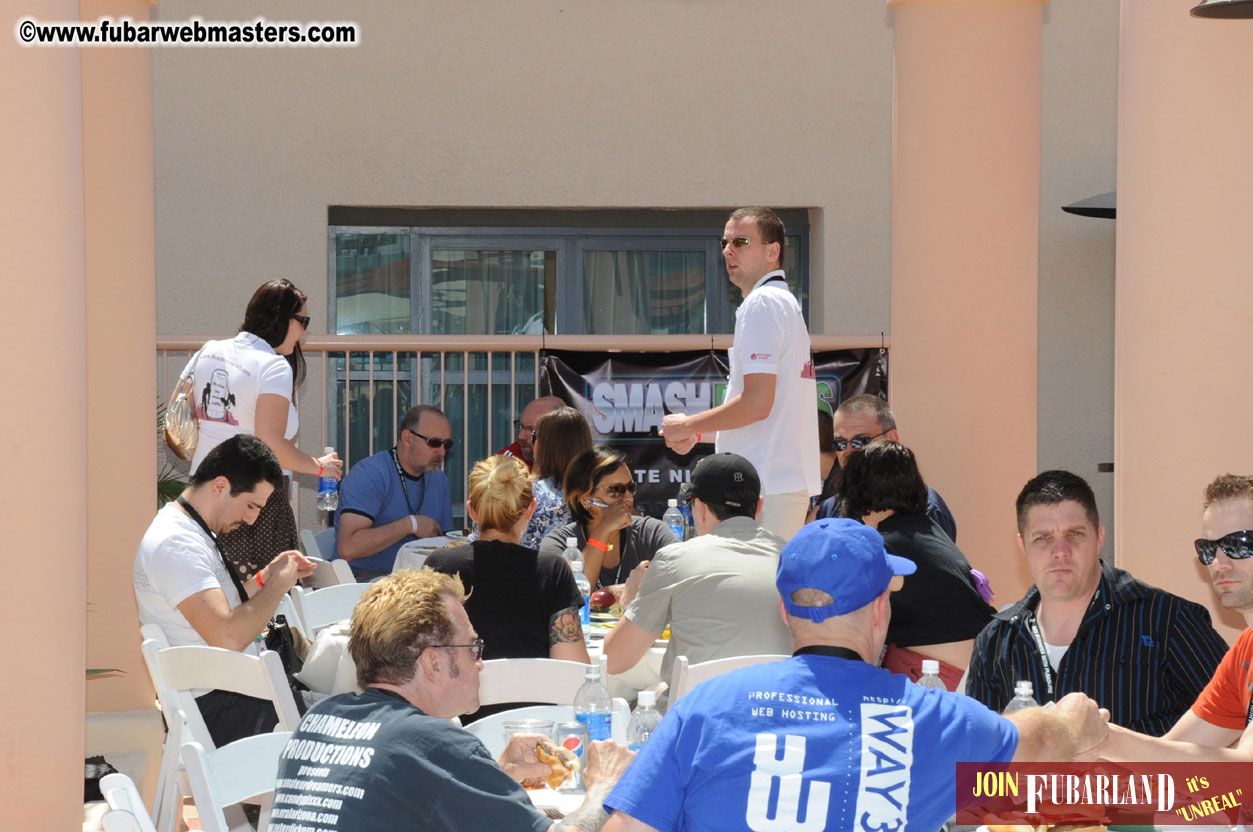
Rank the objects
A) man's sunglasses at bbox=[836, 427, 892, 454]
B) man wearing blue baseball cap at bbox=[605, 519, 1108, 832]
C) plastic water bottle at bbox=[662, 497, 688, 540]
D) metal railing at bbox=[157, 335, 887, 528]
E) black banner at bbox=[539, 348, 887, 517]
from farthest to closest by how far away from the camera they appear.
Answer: metal railing at bbox=[157, 335, 887, 528] < black banner at bbox=[539, 348, 887, 517] < plastic water bottle at bbox=[662, 497, 688, 540] < man's sunglasses at bbox=[836, 427, 892, 454] < man wearing blue baseball cap at bbox=[605, 519, 1108, 832]

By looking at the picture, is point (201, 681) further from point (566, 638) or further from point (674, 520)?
point (674, 520)

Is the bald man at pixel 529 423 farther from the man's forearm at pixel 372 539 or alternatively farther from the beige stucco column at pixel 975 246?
the beige stucco column at pixel 975 246

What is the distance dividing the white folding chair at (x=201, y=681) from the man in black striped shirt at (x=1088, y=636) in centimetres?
189

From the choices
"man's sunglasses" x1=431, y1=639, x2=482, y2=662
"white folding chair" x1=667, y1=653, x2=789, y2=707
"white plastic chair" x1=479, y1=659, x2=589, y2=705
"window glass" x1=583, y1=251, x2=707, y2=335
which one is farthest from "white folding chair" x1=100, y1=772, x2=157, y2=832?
"window glass" x1=583, y1=251, x2=707, y2=335

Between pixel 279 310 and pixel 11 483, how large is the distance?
8.93 ft

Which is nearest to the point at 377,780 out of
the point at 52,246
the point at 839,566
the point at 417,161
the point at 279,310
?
the point at 839,566

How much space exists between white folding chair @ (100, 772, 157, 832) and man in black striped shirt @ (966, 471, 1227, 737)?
87.9 inches

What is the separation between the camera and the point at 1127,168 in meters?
4.58

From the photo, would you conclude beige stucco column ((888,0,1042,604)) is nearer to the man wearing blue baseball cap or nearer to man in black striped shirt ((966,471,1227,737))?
man in black striped shirt ((966,471,1227,737))

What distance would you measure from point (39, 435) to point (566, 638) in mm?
1784

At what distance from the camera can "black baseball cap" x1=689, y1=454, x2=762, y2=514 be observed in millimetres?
4699

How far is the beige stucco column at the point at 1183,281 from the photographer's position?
4281mm

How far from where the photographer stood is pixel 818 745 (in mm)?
2414

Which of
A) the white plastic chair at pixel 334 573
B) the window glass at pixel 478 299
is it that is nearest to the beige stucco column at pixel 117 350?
the white plastic chair at pixel 334 573
